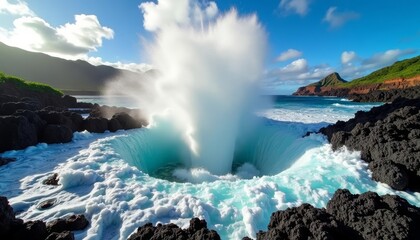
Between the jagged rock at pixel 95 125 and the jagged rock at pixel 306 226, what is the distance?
13027 mm

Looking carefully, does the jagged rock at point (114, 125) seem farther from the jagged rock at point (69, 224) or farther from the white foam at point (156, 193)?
the jagged rock at point (69, 224)

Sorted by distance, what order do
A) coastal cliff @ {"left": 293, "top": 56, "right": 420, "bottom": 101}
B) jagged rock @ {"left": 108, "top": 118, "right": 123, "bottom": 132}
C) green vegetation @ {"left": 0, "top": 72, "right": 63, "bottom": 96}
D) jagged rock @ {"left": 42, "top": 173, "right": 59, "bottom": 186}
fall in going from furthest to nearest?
coastal cliff @ {"left": 293, "top": 56, "right": 420, "bottom": 101} → green vegetation @ {"left": 0, "top": 72, "right": 63, "bottom": 96} → jagged rock @ {"left": 108, "top": 118, "right": 123, "bottom": 132} → jagged rock @ {"left": 42, "top": 173, "right": 59, "bottom": 186}

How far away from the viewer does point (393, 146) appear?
25.6 feet

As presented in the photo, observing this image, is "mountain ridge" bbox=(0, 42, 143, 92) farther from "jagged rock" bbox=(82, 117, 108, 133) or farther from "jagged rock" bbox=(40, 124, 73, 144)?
"jagged rock" bbox=(40, 124, 73, 144)

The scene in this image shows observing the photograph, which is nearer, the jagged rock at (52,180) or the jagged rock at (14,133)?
the jagged rock at (52,180)

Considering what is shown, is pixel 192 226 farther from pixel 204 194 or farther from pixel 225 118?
pixel 225 118

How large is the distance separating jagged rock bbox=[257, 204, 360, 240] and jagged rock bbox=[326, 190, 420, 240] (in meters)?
0.50

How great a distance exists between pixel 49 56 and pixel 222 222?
232 meters

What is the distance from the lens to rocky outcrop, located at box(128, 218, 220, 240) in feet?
11.5

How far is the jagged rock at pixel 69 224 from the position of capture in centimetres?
450

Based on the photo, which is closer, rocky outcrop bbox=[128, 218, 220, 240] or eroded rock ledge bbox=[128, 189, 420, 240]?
eroded rock ledge bbox=[128, 189, 420, 240]

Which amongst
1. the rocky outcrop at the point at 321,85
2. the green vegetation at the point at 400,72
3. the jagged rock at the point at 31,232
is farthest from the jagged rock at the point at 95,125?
the rocky outcrop at the point at 321,85

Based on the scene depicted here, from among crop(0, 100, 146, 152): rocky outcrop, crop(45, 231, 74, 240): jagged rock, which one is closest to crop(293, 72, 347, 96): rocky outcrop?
crop(0, 100, 146, 152): rocky outcrop

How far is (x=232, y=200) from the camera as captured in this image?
6.11m
